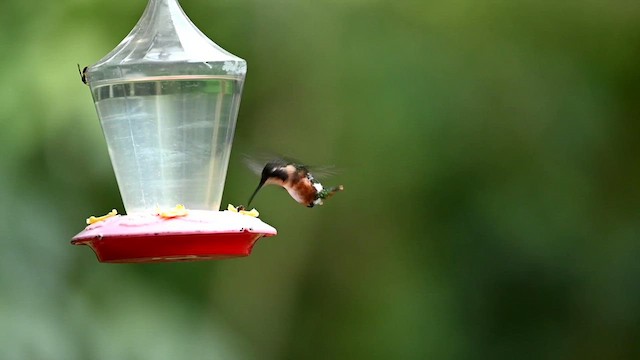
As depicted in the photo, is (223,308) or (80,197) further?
(223,308)

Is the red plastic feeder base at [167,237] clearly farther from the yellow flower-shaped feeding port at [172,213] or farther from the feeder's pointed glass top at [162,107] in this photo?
the feeder's pointed glass top at [162,107]

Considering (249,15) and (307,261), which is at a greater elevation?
(249,15)

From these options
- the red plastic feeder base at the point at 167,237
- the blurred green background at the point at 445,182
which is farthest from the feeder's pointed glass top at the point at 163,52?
the blurred green background at the point at 445,182

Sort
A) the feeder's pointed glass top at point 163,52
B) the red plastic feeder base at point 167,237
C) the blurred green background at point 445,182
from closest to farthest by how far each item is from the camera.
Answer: the red plastic feeder base at point 167,237 → the feeder's pointed glass top at point 163,52 → the blurred green background at point 445,182

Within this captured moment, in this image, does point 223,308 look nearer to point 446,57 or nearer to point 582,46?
point 446,57

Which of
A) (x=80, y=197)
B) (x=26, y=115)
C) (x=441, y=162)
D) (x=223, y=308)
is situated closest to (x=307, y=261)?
(x=223, y=308)

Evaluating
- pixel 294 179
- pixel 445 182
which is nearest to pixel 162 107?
pixel 294 179
